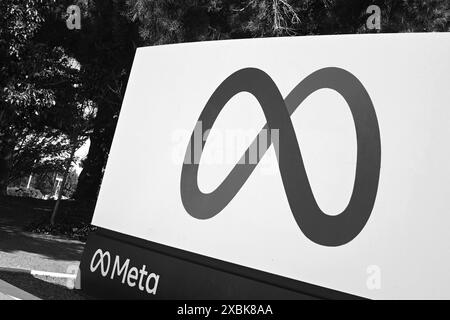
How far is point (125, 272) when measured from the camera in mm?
5691

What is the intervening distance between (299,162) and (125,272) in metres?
2.22

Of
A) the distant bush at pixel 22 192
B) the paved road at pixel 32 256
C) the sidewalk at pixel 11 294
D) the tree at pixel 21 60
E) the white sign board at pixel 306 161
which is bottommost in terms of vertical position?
the paved road at pixel 32 256

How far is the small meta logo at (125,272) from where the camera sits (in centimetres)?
546

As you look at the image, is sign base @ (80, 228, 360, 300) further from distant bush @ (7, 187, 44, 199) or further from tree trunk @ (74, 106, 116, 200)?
distant bush @ (7, 187, 44, 199)

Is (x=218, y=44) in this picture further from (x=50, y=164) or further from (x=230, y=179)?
(x=50, y=164)

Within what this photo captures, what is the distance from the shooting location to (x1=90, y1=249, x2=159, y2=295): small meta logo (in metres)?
5.46

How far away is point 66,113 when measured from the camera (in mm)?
15117

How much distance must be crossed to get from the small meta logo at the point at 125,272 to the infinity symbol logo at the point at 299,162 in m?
0.81

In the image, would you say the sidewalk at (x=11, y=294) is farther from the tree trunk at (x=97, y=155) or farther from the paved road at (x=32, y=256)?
the tree trunk at (x=97, y=155)

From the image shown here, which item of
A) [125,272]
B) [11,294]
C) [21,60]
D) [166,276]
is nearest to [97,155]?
[21,60]

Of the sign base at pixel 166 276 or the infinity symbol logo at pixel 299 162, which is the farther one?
the sign base at pixel 166 276

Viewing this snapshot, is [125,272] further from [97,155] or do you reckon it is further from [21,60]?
[97,155]

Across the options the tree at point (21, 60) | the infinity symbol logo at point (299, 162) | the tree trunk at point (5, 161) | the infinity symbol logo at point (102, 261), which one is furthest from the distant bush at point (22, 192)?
the infinity symbol logo at point (299, 162)

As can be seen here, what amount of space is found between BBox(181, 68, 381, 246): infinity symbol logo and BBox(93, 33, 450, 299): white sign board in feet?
0.08
